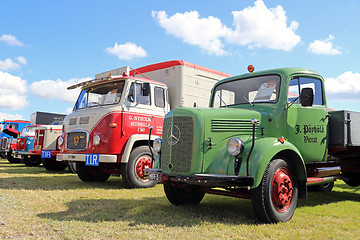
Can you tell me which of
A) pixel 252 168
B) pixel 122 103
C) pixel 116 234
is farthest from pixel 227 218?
pixel 122 103

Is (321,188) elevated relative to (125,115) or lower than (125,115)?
lower

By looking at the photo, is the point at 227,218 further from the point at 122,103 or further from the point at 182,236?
the point at 122,103

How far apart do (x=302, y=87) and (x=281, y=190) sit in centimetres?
186

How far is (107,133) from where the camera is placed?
7.14 m

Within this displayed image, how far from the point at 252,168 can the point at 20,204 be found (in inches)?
151

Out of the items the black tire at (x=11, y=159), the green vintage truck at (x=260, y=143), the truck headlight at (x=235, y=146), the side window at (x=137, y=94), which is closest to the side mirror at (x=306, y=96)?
the green vintage truck at (x=260, y=143)

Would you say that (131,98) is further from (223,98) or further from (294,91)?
(294,91)

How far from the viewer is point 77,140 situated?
7.62 meters

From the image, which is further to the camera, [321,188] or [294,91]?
[321,188]

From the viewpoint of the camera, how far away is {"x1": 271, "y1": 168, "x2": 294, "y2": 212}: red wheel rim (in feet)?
14.3

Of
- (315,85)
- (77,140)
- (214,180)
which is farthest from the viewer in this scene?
(77,140)

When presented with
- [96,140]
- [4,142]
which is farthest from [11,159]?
[96,140]

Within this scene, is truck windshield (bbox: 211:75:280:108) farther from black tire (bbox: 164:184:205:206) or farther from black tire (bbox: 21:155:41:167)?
black tire (bbox: 21:155:41:167)

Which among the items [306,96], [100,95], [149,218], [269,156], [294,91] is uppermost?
[100,95]
